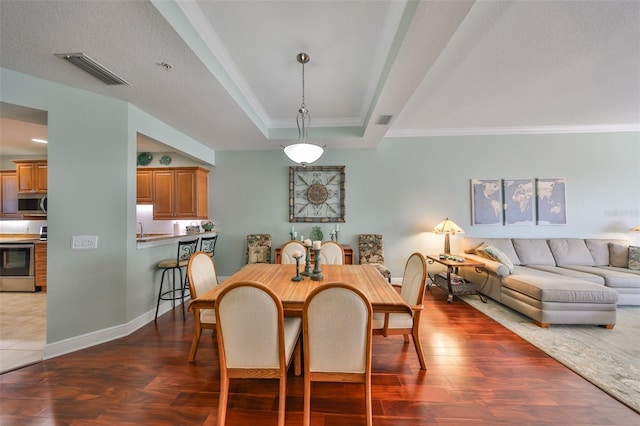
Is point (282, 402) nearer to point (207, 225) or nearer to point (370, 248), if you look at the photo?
point (370, 248)

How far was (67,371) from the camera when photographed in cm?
200

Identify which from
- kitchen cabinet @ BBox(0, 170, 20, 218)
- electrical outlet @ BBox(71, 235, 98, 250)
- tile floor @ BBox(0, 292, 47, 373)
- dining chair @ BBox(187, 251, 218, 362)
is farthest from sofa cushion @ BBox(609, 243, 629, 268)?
kitchen cabinet @ BBox(0, 170, 20, 218)

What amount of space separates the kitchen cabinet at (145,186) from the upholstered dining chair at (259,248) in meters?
2.05

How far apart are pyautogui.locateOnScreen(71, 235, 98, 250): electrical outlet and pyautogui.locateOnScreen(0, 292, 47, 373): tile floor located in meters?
1.05

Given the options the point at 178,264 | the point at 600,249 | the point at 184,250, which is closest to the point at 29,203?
the point at 184,250

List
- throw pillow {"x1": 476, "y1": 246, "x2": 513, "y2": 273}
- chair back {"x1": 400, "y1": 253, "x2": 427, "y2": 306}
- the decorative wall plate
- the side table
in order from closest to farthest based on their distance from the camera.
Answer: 1. chair back {"x1": 400, "y1": 253, "x2": 427, "y2": 306}
2. throw pillow {"x1": 476, "y1": 246, "x2": 513, "y2": 273}
3. the side table
4. the decorative wall plate

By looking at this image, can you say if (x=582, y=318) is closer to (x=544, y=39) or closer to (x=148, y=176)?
(x=544, y=39)

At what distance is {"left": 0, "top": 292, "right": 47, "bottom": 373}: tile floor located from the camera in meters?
2.18

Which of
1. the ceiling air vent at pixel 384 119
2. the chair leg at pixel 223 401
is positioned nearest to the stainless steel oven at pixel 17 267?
the chair leg at pixel 223 401

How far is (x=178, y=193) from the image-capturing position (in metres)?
4.36

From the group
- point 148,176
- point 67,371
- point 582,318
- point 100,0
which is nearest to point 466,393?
point 582,318

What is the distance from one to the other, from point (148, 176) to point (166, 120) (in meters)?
1.83

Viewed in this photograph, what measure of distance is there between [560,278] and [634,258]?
6.09 feet

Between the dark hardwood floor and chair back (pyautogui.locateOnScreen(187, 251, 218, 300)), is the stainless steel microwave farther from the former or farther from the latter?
chair back (pyautogui.locateOnScreen(187, 251, 218, 300))
